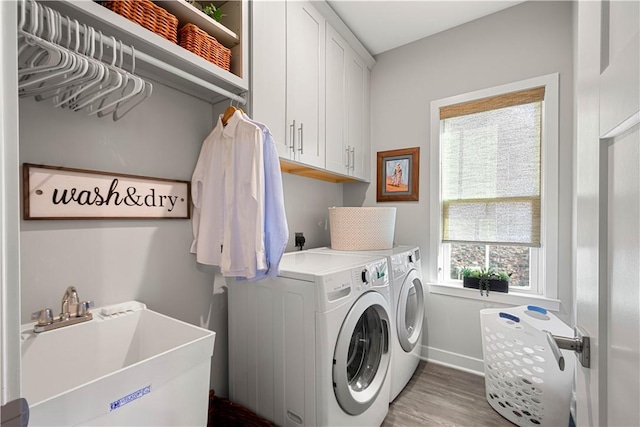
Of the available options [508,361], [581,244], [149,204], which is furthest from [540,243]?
[149,204]

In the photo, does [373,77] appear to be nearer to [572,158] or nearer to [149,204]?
[572,158]

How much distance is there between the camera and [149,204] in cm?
137

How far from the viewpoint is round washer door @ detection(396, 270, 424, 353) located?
1.89 m

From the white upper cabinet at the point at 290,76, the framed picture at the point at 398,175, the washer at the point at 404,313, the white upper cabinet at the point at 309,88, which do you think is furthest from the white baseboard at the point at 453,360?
the white upper cabinet at the point at 290,76

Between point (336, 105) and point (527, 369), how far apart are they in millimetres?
2158

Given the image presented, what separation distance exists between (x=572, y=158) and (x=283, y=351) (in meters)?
2.26

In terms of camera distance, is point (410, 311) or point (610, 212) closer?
point (610, 212)

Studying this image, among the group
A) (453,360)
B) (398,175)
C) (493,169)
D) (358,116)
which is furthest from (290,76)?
(453,360)

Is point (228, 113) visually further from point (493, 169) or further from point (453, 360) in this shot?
point (453, 360)

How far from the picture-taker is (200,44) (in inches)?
50.5

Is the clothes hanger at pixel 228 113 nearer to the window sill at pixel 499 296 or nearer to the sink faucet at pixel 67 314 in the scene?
the sink faucet at pixel 67 314

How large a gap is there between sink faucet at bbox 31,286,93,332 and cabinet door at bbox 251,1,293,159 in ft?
3.60

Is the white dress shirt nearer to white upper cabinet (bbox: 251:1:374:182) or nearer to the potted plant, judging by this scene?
white upper cabinet (bbox: 251:1:374:182)

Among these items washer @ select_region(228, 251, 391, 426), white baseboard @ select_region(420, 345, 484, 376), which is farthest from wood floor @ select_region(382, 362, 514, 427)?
washer @ select_region(228, 251, 391, 426)
